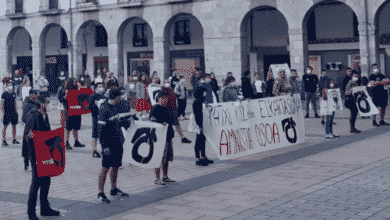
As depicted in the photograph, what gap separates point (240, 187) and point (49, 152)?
299 cm

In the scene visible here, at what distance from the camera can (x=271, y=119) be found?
1228cm

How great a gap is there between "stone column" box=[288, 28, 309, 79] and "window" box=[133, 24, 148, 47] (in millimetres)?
13725

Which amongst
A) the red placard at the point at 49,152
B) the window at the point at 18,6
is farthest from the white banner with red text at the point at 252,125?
the window at the point at 18,6

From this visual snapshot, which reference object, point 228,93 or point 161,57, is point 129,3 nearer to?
point 161,57

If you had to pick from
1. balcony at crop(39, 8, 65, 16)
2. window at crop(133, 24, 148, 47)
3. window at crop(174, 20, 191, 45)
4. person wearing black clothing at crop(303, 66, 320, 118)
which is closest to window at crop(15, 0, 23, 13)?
balcony at crop(39, 8, 65, 16)

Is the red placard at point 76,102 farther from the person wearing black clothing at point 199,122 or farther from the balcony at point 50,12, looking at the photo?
the balcony at point 50,12

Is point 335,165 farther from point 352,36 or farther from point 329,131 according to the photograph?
point 352,36

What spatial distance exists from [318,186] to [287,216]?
189cm

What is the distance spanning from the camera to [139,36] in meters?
36.9

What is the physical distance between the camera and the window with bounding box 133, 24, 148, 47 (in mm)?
36531

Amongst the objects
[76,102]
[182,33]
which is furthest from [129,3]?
[76,102]

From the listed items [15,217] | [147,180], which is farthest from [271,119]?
[15,217]

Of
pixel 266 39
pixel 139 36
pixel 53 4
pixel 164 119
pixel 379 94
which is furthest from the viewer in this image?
pixel 139 36

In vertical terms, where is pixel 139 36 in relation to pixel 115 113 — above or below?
above
